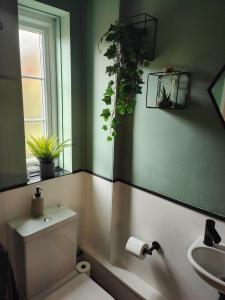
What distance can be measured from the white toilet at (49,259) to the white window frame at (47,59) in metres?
0.46

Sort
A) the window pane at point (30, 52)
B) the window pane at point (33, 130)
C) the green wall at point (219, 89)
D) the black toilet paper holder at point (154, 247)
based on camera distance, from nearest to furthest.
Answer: the green wall at point (219, 89)
the black toilet paper holder at point (154, 247)
the window pane at point (30, 52)
the window pane at point (33, 130)

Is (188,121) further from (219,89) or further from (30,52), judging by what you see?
(30,52)

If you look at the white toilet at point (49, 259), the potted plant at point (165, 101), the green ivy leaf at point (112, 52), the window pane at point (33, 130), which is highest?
the green ivy leaf at point (112, 52)

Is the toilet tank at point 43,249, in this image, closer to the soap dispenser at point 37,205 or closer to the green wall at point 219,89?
the soap dispenser at point 37,205

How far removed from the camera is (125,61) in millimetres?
1313

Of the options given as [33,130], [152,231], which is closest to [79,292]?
[152,231]

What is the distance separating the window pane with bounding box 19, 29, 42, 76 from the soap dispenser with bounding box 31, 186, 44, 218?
0.88 m

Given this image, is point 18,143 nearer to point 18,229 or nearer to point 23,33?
point 18,229

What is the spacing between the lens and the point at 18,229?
1.38 metres

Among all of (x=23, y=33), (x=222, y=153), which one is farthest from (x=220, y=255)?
(x=23, y=33)

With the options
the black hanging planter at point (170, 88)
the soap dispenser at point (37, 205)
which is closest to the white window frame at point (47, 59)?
the soap dispenser at point (37, 205)

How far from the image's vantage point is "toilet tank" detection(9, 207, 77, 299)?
4.48 ft

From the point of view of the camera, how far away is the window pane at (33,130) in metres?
1.70

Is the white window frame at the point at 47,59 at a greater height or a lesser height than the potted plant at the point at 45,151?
greater
